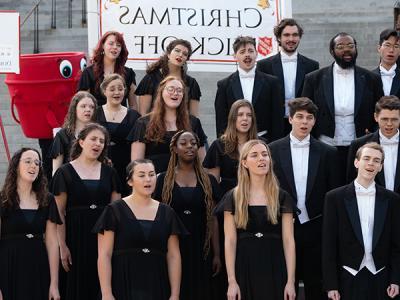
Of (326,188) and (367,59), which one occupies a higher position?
(367,59)

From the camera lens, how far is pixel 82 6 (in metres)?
14.4

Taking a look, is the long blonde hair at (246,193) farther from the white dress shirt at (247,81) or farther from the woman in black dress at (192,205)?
the white dress shirt at (247,81)

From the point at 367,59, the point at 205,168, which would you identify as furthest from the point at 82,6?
the point at 205,168

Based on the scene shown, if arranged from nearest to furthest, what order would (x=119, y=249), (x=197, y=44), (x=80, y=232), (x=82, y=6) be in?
(x=119, y=249), (x=80, y=232), (x=197, y=44), (x=82, y=6)

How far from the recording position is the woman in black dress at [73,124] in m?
8.41

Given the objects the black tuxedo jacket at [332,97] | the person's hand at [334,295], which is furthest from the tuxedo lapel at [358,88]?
the person's hand at [334,295]

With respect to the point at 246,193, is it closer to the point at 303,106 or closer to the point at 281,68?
the point at 303,106

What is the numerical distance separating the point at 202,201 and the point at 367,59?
20.1 feet

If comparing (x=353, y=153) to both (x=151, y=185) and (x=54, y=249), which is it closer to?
(x=151, y=185)

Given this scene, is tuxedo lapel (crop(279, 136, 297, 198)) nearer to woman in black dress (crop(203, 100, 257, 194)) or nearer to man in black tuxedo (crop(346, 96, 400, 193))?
woman in black dress (crop(203, 100, 257, 194))

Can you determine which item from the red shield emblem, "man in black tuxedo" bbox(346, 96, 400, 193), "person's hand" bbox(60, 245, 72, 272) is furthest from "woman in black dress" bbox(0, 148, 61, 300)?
the red shield emblem

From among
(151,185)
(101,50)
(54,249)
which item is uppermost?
(101,50)

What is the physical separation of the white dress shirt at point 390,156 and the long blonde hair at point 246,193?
3.41 feet

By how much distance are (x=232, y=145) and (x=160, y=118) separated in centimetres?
65
